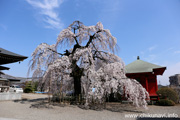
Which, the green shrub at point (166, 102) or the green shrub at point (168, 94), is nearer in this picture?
the green shrub at point (166, 102)

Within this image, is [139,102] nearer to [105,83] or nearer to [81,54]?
[105,83]

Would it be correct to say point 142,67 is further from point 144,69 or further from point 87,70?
point 87,70

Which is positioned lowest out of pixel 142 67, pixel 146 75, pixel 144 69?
pixel 146 75

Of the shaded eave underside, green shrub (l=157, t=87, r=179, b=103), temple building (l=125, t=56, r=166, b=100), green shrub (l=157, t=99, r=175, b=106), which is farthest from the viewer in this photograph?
temple building (l=125, t=56, r=166, b=100)

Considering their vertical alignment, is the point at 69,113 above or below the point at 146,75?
below

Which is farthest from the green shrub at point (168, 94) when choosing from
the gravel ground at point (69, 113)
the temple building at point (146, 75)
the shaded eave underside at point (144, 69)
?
the gravel ground at point (69, 113)

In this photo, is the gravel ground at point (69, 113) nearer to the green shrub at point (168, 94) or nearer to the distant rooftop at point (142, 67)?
the green shrub at point (168, 94)

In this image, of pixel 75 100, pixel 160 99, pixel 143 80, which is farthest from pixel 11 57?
pixel 160 99

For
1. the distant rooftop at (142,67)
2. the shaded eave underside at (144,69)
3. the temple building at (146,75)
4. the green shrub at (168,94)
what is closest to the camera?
the green shrub at (168,94)

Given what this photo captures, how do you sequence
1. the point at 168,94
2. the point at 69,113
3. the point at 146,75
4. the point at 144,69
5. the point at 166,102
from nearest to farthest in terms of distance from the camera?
the point at 69,113
the point at 166,102
the point at 168,94
the point at 144,69
the point at 146,75

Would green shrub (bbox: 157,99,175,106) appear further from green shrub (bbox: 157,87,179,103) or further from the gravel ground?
the gravel ground

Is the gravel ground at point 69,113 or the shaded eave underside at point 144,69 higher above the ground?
the shaded eave underside at point 144,69

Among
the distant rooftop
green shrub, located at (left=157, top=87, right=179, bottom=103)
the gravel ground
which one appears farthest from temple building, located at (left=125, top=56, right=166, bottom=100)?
the gravel ground

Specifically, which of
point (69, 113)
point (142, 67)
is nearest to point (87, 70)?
point (69, 113)
